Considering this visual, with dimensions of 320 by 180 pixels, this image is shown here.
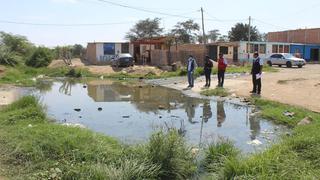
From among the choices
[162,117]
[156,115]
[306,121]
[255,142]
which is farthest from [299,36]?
[255,142]

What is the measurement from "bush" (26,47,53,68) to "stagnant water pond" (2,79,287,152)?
26187mm

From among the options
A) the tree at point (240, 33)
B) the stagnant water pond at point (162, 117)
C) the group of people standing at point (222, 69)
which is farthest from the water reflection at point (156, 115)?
the tree at point (240, 33)

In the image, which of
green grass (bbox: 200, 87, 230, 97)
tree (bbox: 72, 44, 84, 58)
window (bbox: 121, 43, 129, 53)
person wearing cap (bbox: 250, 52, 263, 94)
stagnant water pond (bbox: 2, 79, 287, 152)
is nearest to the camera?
stagnant water pond (bbox: 2, 79, 287, 152)

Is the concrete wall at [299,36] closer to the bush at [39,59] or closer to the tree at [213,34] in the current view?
the tree at [213,34]

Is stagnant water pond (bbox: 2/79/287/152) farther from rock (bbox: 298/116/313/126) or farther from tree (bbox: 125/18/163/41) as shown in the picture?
tree (bbox: 125/18/163/41)

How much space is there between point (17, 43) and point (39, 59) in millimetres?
6180

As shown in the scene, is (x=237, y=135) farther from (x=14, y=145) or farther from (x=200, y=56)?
(x=200, y=56)

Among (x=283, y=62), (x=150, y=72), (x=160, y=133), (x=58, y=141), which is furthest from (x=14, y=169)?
(x=283, y=62)

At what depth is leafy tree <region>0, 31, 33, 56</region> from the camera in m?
50.8

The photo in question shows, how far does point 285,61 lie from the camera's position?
46469 mm

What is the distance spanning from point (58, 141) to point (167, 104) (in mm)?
9678

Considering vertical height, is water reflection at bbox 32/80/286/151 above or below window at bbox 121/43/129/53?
below

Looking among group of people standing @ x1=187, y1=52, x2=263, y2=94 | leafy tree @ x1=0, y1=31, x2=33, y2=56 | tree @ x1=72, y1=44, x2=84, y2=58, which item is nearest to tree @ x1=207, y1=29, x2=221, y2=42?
tree @ x1=72, y1=44, x2=84, y2=58

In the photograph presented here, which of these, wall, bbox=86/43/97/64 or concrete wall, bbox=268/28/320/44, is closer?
wall, bbox=86/43/97/64
